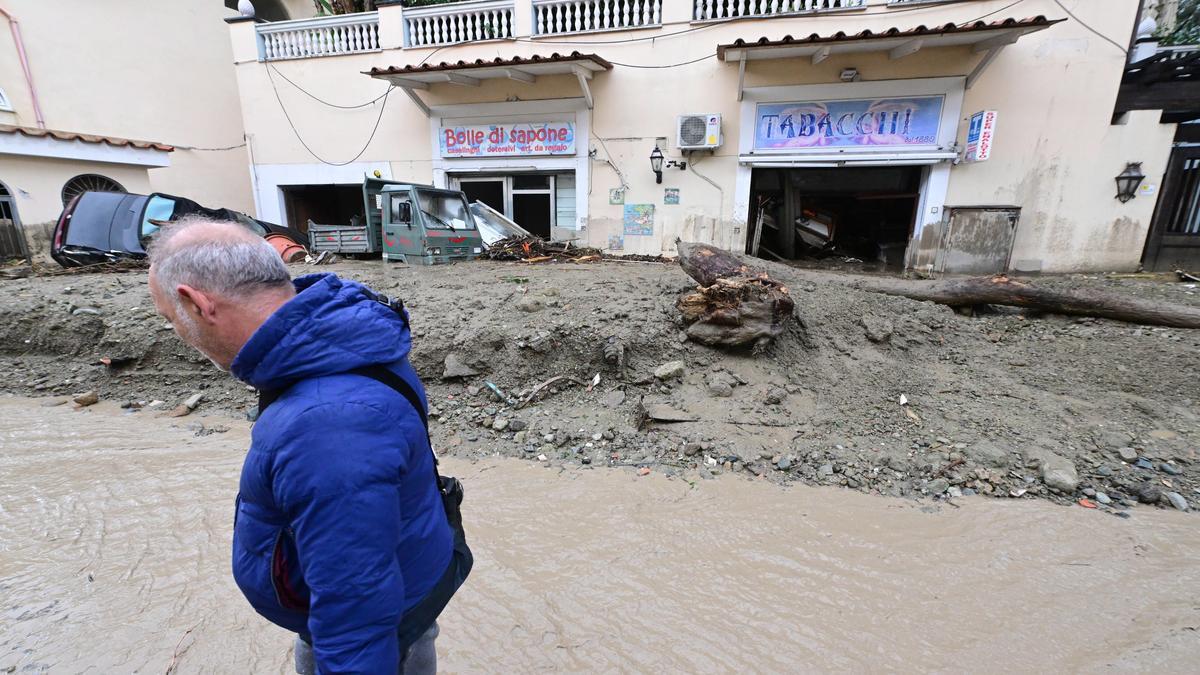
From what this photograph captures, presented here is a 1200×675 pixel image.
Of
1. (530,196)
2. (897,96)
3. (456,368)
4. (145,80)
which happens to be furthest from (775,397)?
(145,80)

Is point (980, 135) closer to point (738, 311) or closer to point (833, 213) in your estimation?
point (833, 213)

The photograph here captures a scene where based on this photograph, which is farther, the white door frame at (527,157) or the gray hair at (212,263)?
the white door frame at (527,157)

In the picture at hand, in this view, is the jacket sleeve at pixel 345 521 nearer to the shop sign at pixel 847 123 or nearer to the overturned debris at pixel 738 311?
the overturned debris at pixel 738 311

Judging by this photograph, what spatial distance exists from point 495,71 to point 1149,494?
10.4 m

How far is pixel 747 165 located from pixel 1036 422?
6.84 metres

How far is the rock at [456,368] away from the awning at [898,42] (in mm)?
6979

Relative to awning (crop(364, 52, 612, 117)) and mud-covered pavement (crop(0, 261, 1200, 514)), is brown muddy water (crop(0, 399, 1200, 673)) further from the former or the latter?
awning (crop(364, 52, 612, 117))

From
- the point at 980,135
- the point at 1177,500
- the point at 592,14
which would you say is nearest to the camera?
the point at 1177,500

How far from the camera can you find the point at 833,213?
11.6 metres

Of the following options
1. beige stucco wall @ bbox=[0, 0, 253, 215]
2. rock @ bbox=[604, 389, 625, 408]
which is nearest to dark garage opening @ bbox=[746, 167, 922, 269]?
rock @ bbox=[604, 389, 625, 408]

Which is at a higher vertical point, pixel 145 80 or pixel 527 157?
pixel 145 80

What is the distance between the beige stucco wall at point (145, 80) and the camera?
10602 mm

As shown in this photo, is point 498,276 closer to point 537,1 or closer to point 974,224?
point 537,1

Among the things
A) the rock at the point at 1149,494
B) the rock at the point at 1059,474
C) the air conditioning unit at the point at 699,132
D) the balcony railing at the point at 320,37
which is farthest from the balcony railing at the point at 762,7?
the rock at the point at 1149,494
